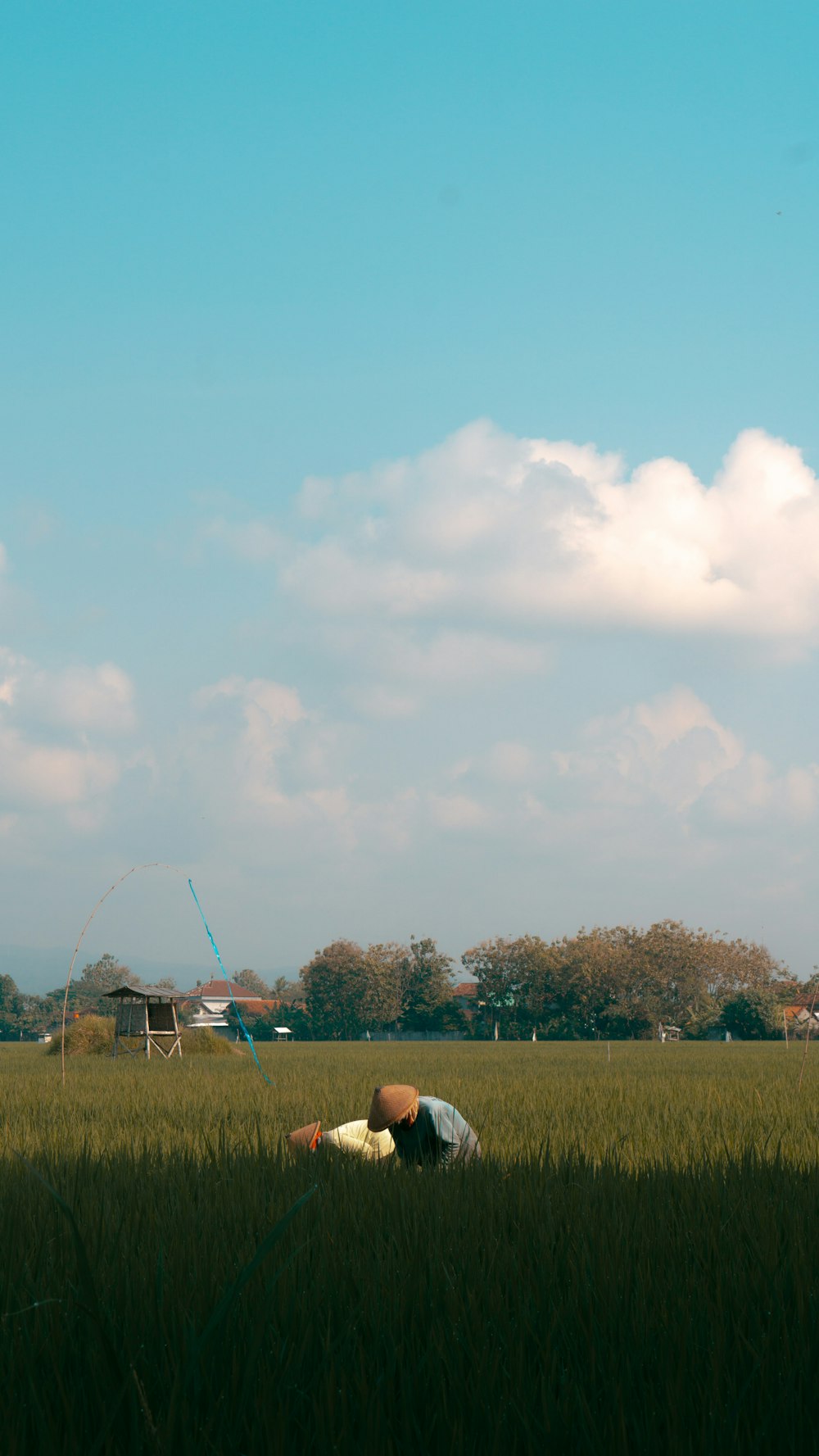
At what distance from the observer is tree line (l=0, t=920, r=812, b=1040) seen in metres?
64.5

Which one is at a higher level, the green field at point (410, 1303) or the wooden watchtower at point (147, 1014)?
the green field at point (410, 1303)

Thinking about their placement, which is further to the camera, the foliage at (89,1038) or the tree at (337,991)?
the tree at (337,991)

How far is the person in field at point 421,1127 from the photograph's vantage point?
5.32 meters

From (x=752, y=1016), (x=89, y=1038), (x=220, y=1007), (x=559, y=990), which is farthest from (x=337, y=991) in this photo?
(x=89, y=1038)

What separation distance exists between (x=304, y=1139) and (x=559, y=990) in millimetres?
63156

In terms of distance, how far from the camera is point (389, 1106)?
17.4 feet

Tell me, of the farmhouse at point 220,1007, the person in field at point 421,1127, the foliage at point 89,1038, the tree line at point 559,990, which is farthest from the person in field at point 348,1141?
the farmhouse at point 220,1007

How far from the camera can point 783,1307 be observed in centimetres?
278

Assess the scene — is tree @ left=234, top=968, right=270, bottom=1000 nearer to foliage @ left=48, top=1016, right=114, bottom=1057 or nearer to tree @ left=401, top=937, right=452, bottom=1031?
tree @ left=401, top=937, right=452, bottom=1031

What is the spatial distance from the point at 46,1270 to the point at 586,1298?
64.9 inches

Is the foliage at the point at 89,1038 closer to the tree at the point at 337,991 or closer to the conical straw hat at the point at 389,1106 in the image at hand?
the conical straw hat at the point at 389,1106

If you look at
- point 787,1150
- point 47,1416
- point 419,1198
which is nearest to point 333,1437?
point 47,1416

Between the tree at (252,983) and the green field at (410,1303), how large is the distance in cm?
12494

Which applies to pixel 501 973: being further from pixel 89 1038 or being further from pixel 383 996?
pixel 89 1038
